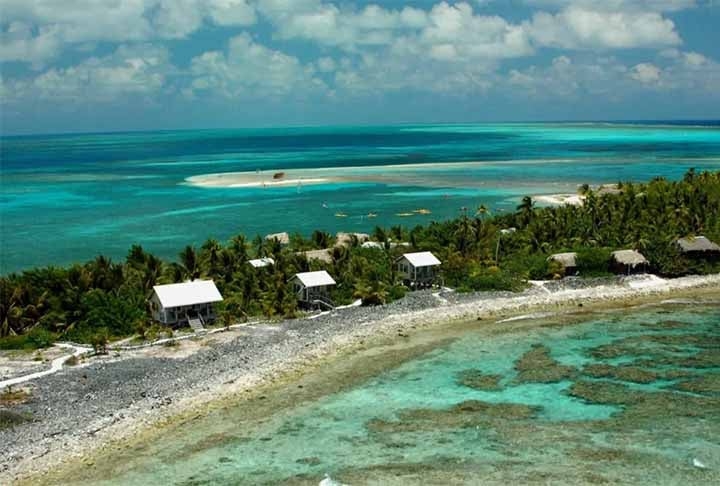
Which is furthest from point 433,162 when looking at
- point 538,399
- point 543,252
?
point 538,399

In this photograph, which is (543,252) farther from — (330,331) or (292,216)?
(292,216)

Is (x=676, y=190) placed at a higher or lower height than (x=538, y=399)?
higher

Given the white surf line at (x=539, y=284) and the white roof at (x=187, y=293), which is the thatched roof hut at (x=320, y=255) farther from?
the white surf line at (x=539, y=284)

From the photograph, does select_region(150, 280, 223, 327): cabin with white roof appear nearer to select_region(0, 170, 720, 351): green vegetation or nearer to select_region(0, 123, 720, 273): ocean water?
select_region(0, 170, 720, 351): green vegetation

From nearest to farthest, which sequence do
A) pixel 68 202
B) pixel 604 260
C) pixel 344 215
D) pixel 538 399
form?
pixel 538 399 < pixel 604 260 < pixel 344 215 < pixel 68 202

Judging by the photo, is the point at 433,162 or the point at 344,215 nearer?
the point at 344,215

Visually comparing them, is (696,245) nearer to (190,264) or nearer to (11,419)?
(190,264)
